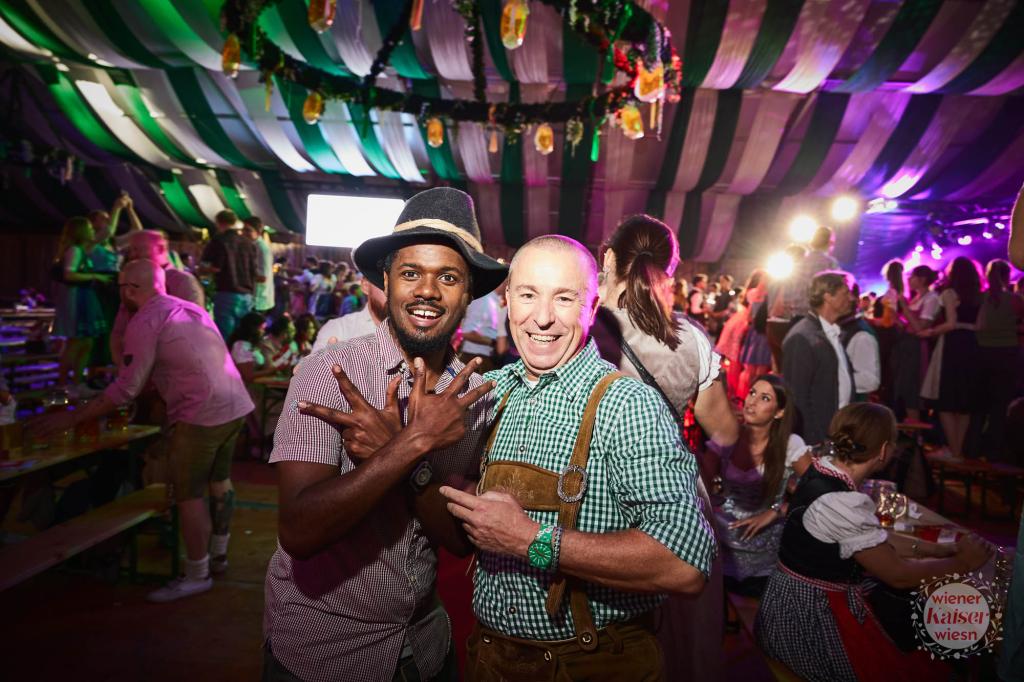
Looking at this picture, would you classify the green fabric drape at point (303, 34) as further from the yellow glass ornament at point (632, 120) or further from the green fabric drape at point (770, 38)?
the green fabric drape at point (770, 38)

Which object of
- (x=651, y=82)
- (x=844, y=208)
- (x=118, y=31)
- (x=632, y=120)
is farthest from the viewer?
(x=844, y=208)

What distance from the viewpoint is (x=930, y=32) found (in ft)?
26.6

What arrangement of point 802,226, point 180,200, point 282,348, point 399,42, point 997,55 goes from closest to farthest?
point 282,348 → point 399,42 → point 997,55 → point 802,226 → point 180,200

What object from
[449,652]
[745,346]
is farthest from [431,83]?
[449,652]

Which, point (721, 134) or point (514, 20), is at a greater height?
point (721, 134)

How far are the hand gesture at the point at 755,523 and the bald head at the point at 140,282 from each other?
357 cm

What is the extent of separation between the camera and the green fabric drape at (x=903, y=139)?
1075 cm

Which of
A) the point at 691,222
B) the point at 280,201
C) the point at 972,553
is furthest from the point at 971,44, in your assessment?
the point at 280,201

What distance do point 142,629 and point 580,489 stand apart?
3.18 m

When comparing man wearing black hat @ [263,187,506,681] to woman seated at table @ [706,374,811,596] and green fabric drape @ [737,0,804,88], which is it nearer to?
woman seated at table @ [706,374,811,596]

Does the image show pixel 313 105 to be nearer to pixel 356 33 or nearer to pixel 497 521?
pixel 356 33

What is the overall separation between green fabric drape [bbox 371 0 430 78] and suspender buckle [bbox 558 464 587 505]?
728 cm

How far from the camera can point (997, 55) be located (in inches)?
324

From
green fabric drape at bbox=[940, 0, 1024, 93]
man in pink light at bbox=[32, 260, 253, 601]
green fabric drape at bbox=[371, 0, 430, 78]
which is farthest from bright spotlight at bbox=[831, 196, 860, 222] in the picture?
man in pink light at bbox=[32, 260, 253, 601]
